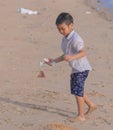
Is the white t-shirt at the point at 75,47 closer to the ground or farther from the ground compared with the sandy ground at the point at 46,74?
farther from the ground

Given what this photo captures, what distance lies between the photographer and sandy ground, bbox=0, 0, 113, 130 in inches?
289

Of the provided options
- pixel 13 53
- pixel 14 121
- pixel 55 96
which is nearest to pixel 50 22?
pixel 13 53

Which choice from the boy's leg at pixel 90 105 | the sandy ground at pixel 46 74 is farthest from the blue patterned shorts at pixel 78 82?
the sandy ground at pixel 46 74

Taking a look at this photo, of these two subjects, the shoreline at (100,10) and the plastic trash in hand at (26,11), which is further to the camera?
the shoreline at (100,10)

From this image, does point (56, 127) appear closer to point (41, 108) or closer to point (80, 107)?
point (80, 107)

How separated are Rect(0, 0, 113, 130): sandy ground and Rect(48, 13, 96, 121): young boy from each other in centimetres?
37

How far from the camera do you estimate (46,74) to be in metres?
9.75

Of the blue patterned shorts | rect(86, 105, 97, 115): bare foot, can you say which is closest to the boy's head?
the blue patterned shorts

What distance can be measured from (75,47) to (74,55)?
15cm

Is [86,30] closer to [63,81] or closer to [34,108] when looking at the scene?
[63,81]

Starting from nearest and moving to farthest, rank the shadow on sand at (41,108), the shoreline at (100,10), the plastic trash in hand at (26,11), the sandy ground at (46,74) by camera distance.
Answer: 1. the sandy ground at (46,74)
2. the shadow on sand at (41,108)
3. the plastic trash in hand at (26,11)
4. the shoreline at (100,10)

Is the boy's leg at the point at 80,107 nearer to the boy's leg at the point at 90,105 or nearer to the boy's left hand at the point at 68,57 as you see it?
the boy's leg at the point at 90,105

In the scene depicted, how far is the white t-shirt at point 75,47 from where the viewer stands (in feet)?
23.0

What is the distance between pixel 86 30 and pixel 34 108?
718cm
